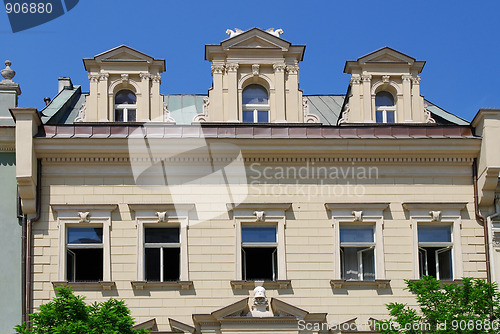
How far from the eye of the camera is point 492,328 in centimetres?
2914

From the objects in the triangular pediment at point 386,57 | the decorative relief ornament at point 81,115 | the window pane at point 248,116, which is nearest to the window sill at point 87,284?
the decorative relief ornament at point 81,115

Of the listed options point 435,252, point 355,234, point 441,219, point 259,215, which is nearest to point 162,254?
point 259,215

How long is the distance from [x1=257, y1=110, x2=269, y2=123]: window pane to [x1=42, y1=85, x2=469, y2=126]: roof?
2065 millimetres

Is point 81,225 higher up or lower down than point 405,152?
lower down

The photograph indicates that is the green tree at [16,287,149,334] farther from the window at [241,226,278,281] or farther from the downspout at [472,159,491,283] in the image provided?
the downspout at [472,159,491,283]

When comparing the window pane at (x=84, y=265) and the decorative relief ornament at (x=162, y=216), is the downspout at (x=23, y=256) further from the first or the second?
the decorative relief ornament at (x=162, y=216)

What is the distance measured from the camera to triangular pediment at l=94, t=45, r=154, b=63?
34.0 meters

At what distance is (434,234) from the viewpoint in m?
32.6

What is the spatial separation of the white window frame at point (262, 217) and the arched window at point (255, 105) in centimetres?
305

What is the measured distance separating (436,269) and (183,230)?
7154 millimetres

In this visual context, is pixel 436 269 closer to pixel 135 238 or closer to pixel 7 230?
pixel 135 238

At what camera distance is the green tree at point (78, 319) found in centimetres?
2778

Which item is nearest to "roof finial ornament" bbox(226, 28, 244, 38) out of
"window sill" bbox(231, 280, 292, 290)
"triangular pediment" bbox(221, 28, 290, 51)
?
"triangular pediment" bbox(221, 28, 290, 51)

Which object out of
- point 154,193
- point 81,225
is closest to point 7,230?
point 81,225
